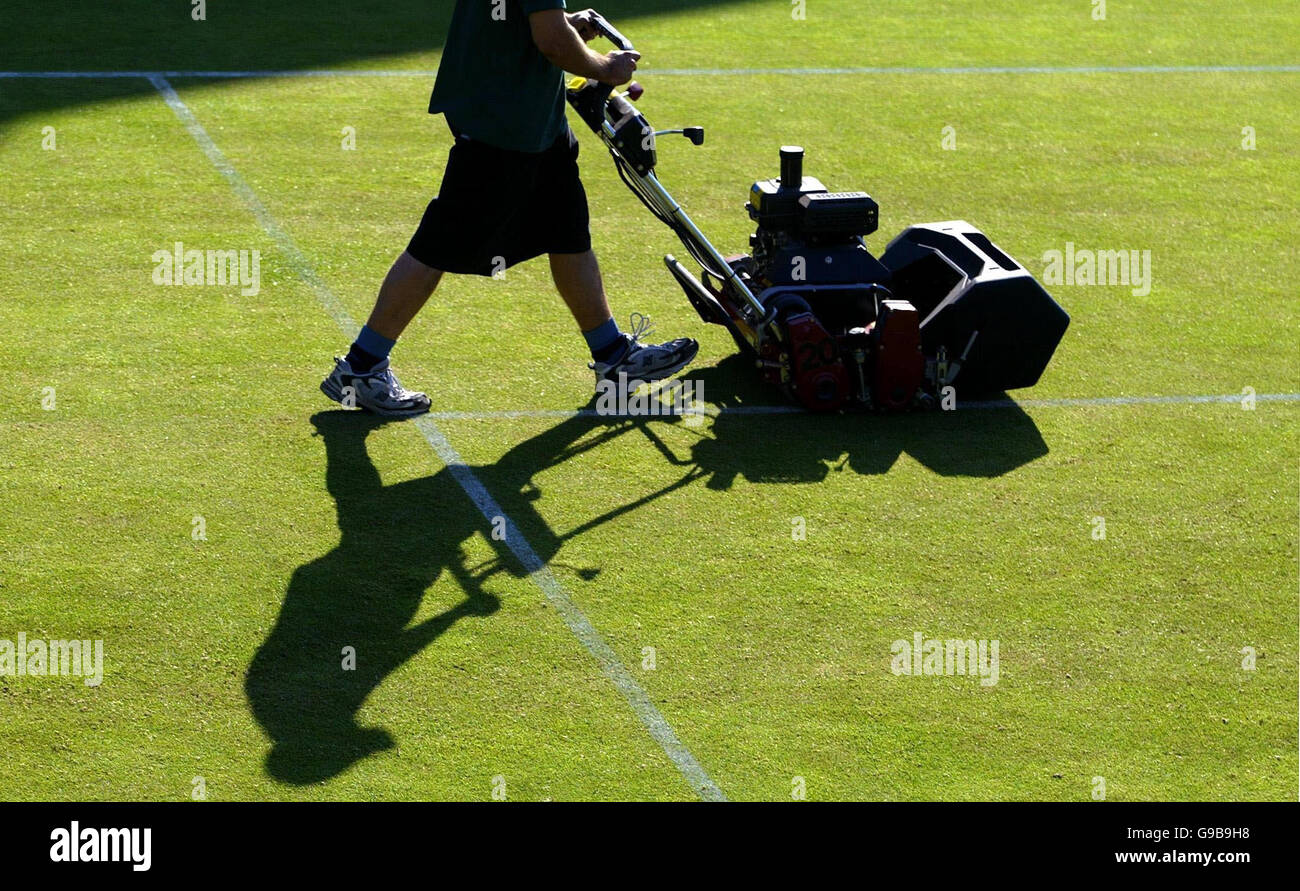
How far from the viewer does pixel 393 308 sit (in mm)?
6688

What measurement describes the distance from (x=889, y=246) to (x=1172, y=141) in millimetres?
4110

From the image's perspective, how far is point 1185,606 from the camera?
5.81 metres

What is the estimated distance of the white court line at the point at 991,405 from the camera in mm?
6938

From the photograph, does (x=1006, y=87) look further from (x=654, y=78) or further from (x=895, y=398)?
(x=895, y=398)

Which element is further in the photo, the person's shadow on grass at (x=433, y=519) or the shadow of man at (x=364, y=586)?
the person's shadow on grass at (x=433, y=519)

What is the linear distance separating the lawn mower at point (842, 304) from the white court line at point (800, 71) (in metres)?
4.80

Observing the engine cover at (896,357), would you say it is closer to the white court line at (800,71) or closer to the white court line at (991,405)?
the white court line at (991,405)

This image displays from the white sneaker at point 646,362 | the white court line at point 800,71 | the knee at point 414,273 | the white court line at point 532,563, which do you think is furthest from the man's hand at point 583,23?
the white court line at point 800,71

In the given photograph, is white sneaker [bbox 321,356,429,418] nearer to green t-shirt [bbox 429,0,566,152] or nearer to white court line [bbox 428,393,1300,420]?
white court line [bbox 428,393,1300,420]

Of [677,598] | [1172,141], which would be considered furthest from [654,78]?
[677,598]
